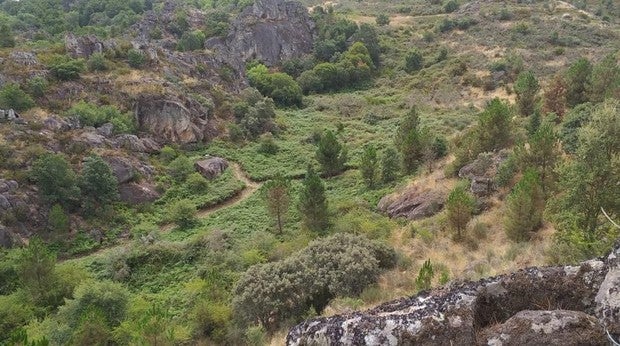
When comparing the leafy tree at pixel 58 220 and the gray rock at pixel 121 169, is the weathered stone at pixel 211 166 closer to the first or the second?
the gray rock at pixel 121 169

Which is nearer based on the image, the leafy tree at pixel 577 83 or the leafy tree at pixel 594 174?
the leafy tree at pixel 594 174

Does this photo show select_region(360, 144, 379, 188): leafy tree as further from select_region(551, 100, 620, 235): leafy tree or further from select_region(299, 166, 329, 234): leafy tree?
select_region(551, 100, 620, 235): leafy tree

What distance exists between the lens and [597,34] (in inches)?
3073

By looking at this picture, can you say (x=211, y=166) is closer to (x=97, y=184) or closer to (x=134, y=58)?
(x=97, y=184)

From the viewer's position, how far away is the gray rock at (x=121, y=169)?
40.6 metres

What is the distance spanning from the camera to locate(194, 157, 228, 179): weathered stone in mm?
44344

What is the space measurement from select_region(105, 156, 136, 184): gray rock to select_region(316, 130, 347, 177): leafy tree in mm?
16513

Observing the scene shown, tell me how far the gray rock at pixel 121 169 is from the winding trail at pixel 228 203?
6582mm

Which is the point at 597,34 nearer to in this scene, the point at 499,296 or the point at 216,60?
the point at 216,60

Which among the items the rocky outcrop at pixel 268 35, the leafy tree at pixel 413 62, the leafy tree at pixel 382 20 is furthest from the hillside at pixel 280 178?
the leafy tree at pixel 382 20

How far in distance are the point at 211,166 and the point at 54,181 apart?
540 inches

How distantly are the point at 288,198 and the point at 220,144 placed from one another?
65.3 feet

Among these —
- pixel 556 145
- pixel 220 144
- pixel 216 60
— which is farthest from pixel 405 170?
pixel 216 60

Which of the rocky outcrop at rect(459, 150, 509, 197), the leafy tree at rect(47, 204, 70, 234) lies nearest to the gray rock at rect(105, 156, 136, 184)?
the leafy tree at rect(47, 204, 70, 234)
